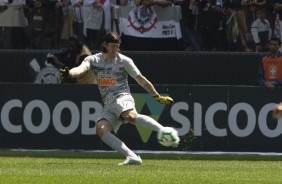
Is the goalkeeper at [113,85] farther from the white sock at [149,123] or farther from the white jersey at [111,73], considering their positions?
the white sock at [149,123]

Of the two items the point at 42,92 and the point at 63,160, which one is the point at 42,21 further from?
the point at 63,160

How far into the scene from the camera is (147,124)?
15.6 metres

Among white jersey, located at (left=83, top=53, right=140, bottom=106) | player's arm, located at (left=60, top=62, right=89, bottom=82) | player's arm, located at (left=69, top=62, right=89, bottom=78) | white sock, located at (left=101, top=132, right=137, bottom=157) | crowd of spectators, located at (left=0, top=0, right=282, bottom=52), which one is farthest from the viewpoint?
crowd of spectators, located at (left=0, top=0, right=282, bottom=52)

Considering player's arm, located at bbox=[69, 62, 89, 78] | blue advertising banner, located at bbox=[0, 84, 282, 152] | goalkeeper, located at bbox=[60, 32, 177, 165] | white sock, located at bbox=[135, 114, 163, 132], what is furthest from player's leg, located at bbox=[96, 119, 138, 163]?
blue advertising banner, located at bbox=[0, 84, 282, 152]

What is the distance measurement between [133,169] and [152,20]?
7452 mm

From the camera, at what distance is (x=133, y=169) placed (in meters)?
14.7

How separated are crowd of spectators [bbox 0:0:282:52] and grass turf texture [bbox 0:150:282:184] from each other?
Answer: 3.01m

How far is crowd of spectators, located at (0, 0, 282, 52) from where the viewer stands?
21.3 metres

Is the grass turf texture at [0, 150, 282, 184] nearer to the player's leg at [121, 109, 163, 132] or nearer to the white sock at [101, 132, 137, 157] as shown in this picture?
the white sock at [101, 132, 137, 157]

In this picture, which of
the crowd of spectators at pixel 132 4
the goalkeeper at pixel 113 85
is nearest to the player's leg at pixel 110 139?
the goalkeeper at pixel 113 85

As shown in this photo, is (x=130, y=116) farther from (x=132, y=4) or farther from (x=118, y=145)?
(x=132, y=4)

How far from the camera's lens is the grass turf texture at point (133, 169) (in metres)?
12.7

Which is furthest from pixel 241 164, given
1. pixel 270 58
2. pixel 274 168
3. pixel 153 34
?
pixel 153 34

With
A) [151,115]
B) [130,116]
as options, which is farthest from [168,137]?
[151,115]
